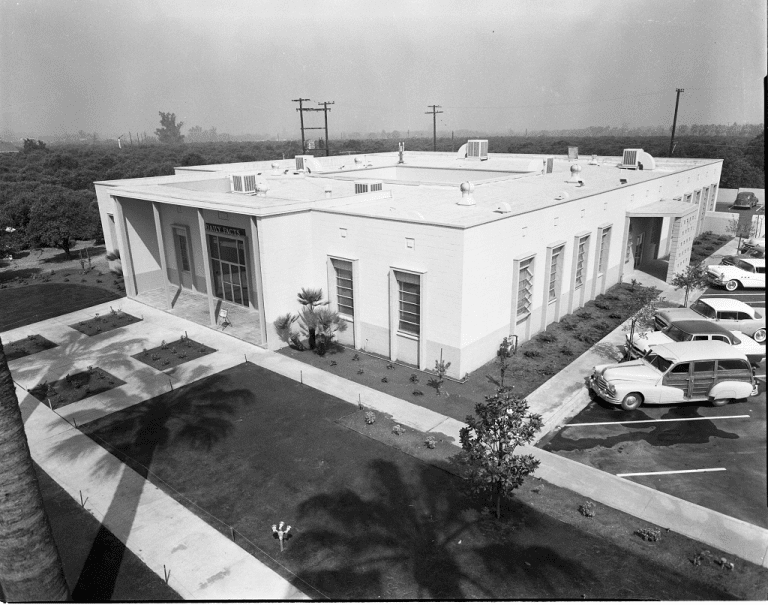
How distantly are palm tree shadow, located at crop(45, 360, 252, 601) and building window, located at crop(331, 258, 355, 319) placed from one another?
5.36 metres

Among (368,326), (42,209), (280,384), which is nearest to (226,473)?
(280,384)

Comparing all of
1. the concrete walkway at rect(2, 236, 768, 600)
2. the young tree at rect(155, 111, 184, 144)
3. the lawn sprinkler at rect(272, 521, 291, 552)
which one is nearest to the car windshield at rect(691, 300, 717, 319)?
the concrete walkway at rect(2, 236, 768, 600)

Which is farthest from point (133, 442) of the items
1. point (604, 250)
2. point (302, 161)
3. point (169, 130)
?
point (169, 130)

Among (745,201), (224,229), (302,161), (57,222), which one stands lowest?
(745,201)

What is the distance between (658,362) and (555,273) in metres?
7.09

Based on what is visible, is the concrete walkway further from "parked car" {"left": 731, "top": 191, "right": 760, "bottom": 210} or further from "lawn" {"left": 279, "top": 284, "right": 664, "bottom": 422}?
"parked car" {"left": 731, "top": 191, "right": 760, "bottom": 210}

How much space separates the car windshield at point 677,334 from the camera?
1775 cm

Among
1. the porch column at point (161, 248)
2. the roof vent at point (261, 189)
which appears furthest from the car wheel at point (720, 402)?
the porch column at point (161, 248)

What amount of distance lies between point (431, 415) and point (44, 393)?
12549 millimetres

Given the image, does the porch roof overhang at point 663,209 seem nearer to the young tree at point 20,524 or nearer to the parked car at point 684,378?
the parked car at point 684,378

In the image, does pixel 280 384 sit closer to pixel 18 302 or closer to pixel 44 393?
pixel 44 393

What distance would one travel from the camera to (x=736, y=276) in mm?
27109

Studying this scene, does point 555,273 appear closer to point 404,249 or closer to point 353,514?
point 404,249

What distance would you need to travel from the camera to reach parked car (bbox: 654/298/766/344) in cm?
1891
